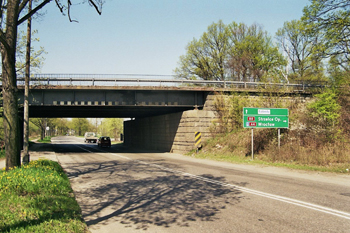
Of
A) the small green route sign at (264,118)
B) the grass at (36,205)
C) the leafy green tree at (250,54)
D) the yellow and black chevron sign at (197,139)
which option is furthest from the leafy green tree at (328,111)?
the leafy green tree at (250,54)

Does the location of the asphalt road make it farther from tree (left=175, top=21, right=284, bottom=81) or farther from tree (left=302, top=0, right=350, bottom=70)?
tree (left=175, top=21, right=284, bottom=81)

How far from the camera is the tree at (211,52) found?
50312 millimetres

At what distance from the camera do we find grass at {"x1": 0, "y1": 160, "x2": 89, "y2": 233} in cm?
519

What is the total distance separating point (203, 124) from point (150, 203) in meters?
19.0

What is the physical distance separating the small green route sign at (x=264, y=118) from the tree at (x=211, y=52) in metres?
31.7

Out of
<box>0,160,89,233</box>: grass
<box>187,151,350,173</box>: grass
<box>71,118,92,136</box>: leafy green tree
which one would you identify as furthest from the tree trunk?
<box>71,118,92,136</box>: leafy green tree

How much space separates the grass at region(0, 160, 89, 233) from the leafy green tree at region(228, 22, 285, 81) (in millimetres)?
43735

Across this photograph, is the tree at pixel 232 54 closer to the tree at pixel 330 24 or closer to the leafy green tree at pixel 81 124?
the tree at pixel 330 24

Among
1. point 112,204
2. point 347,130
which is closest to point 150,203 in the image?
point 112,204

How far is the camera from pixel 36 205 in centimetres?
639

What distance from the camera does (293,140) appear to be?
19.2 metres

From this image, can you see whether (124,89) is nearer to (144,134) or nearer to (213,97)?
(213,97)

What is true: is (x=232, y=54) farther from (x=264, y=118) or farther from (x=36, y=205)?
(x=36, y=205)

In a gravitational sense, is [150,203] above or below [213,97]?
below
